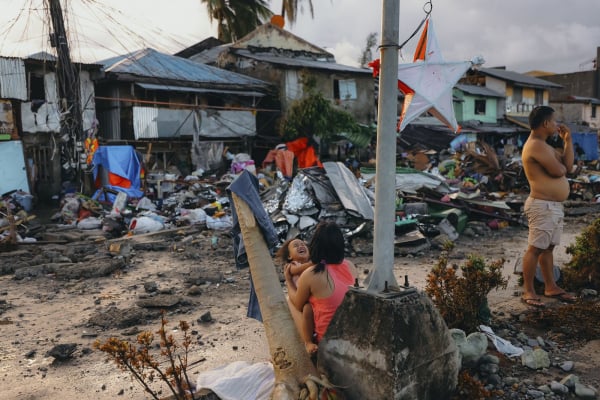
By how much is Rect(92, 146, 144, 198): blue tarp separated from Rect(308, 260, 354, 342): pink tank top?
40.5ft

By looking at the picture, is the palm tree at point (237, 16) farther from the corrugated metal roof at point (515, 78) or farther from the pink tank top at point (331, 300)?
the pink tank top at point (331, 300)

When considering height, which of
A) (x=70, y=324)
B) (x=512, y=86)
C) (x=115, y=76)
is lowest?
(x=70, y=324)

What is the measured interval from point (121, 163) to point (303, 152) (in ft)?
26.7

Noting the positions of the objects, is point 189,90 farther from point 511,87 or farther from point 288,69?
point 511,87

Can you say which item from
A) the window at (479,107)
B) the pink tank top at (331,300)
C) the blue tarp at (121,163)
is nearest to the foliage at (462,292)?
the pink tank top at (331,300)

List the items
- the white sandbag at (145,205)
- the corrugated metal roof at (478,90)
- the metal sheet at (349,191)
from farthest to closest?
the corrugated metal roof at (478,90)
the white sandbag at (145,205)
the metal sheet at (349,191)

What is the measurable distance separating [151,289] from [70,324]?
137 centimetres

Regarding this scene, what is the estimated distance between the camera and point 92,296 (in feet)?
Answer: 22.1

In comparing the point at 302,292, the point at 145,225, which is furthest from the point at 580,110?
the point at 302,292

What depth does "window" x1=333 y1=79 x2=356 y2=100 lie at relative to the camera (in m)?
24.4

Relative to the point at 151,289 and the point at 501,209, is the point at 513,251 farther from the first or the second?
the point at 151,289

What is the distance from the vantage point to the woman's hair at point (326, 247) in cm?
360

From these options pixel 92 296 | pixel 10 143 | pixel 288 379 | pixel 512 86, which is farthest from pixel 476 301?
pixel 512 86

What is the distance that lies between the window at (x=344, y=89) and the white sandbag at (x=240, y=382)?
21669 millimetres
